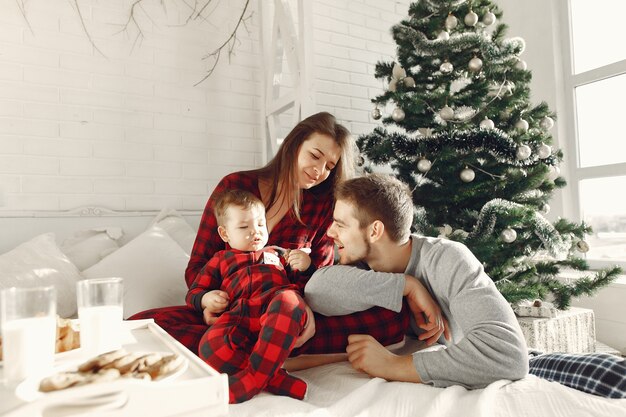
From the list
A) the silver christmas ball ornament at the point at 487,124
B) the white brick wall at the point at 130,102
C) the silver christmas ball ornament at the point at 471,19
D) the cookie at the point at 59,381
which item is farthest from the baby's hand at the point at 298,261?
the silver christmas ball ornament at the point at 471,19

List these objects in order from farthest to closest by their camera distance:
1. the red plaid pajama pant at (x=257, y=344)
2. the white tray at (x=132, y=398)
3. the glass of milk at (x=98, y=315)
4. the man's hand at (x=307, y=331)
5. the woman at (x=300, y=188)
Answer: the woman at (x=300, y=188) → the man's hand at (x=307, y=331) → the red plaid pajama pant at (x=257, y=344) → the glass of milk at (x=98, y=315) → the white tray at (x=132, y=398)

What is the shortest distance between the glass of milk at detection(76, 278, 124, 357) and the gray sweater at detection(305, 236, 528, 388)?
65 cm

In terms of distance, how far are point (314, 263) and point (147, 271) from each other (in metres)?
0.71

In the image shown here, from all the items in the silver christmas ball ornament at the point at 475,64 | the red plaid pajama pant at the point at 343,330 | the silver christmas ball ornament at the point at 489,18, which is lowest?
→ the red plaid pajama pant at the point at 343,330

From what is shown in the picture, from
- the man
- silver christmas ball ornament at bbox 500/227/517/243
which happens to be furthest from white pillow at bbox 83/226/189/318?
silver christmas ball ornament at bbox 500/227/517/243

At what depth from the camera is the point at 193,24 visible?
2.76 metres

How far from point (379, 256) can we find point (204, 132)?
1.67 m

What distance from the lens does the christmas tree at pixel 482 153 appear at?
81.1 inches

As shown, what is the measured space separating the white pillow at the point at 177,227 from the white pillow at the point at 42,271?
20.0 inches

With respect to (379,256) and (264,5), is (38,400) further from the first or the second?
(264,5)

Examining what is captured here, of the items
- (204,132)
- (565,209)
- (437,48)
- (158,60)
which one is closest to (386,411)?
(437,48)

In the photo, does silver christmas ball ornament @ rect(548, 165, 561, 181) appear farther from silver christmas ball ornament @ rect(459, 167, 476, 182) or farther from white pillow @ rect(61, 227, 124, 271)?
white pillow @ rect(61, 227, 124, 271)

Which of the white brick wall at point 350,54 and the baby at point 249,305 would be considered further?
the white brick wall at point 350,54

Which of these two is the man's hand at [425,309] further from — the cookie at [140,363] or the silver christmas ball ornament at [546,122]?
the silver christmas ball ornament at [546,122]
